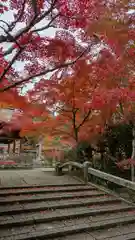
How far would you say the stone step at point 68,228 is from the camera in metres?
4.70

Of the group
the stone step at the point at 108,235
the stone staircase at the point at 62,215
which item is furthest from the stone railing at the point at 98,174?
the stone step at the point at 108,235

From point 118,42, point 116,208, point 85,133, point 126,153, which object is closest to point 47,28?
point 118,42

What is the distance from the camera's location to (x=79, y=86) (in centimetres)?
1134

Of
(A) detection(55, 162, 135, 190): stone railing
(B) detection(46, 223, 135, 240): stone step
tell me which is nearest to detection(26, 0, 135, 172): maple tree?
(A) detection(55, 162, 135, 190): stone railing

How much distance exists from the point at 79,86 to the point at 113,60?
2.40 metres

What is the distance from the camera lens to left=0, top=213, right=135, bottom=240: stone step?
470 cm

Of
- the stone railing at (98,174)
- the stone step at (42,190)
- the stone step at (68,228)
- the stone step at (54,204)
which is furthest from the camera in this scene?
the stone railing at (98,174)

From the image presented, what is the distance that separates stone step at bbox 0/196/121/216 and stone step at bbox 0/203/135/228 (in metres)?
0.16

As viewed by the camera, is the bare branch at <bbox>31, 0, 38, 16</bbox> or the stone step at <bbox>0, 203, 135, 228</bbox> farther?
the stone step at <bbox>0, 203, 135, 228</bbox>

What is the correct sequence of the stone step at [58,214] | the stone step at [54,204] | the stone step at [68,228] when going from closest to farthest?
the stone step at [68,228] → the stone step at [58,214] → the stone step at [54,204]

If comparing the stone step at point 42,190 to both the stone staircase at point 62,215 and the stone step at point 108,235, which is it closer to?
the stone staircase at point 62,215

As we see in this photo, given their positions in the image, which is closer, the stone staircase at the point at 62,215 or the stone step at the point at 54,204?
the stone staircase at the point at 62,215

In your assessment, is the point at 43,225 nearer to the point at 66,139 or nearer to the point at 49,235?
the point at 49,235

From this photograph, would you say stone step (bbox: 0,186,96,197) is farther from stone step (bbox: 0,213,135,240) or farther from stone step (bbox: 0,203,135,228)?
stone step (bbox: 0,213,135,240)
